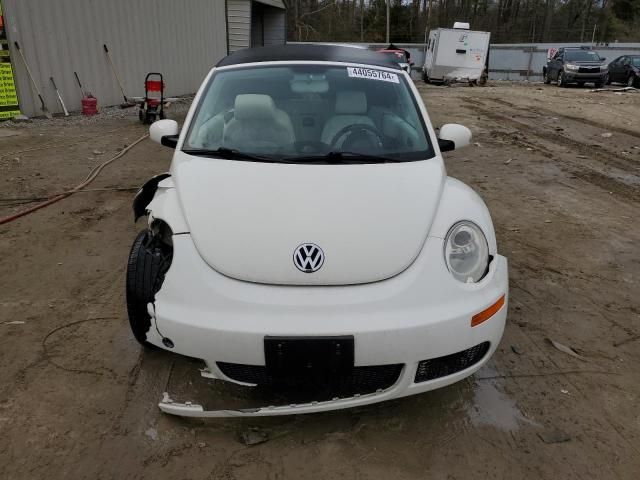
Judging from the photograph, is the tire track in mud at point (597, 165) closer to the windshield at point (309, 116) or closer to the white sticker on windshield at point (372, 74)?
the white sticker on windshield at point (372, 74)

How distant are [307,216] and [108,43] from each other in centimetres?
1232

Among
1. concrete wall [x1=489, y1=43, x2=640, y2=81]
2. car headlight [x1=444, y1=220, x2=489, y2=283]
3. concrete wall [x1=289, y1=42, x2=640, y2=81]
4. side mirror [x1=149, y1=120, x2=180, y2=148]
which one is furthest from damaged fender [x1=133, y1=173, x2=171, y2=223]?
concrete wall [x1=489, y1=43, x2=640, y2=81]

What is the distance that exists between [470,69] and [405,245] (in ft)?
81.2

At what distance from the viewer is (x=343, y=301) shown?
2072mm

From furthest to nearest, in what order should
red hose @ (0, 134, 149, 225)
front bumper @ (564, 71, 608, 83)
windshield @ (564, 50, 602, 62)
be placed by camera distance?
windshield @ (564, 50, 602, 62) < front bumper @ (564, 71, 608, 83) < red hose @ (0, 134, 149, 225)

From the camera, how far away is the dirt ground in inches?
83.5

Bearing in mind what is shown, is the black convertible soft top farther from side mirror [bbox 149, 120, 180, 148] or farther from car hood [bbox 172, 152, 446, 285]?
car hood [bbox 172, 152, 446, 285]

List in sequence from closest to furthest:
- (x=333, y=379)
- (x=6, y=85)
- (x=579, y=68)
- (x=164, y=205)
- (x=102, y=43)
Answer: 1. (x=333, y=379)
2. (x=164, y=205)
3. (x=6, y=85)
4. (x=102, y=43)
5. (x=579, y=68)

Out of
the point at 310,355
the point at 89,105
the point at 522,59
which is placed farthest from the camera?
the point at 522,59

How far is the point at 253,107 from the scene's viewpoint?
10.7ft

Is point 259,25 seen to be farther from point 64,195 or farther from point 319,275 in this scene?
point 319,275

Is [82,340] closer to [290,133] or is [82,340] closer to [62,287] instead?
[62,287]

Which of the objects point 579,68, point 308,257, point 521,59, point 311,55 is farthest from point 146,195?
point 521,59

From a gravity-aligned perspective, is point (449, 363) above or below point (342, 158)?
below
